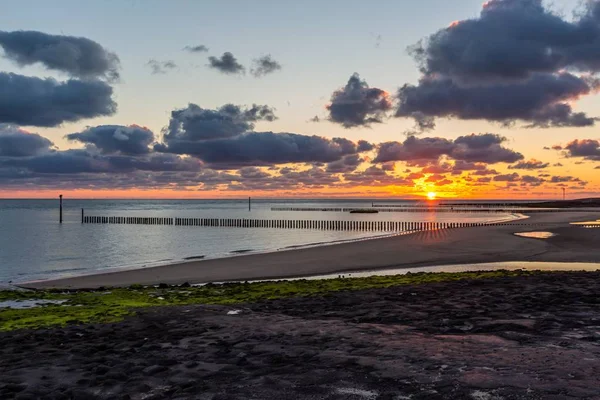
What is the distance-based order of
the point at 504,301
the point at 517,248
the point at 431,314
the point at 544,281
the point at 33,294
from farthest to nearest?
the point at 517,248 → the point at 33,294 → the point at 544,281 → the point at 504,301 → the point at 431,314

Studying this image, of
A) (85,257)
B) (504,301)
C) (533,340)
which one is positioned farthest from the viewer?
(85,257)

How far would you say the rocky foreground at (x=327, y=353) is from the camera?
6691 millimetres

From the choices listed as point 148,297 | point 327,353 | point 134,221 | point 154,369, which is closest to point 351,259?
point 148,297

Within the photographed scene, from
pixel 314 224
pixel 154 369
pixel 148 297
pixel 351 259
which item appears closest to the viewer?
pixel 154 369

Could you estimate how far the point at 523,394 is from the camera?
6137 mm

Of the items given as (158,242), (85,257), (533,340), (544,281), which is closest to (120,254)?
(85,257)

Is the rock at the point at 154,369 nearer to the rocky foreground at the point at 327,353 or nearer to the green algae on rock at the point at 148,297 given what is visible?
the rocky foreground at the point at 327,353

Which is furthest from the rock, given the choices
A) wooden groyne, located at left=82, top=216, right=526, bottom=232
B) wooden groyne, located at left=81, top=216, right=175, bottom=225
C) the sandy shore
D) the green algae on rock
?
wooden groyne, located at left=81, top=216, right=175, bottom=225

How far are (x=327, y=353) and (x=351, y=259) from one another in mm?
24375

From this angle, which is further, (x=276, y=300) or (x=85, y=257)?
(x=85, y=257)

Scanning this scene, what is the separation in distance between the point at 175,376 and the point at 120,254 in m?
38.1

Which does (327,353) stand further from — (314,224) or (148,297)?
(314,224)

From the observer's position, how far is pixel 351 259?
32.6 meters

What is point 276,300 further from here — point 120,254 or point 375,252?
point 120,254
